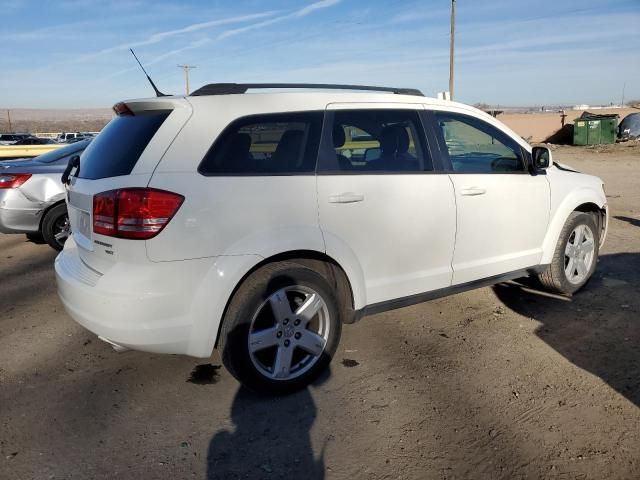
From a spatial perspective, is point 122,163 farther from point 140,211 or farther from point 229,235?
point 229,235

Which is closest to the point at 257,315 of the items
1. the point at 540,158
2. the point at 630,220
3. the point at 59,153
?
the point at 540,158

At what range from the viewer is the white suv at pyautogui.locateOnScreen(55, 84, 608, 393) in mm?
2842

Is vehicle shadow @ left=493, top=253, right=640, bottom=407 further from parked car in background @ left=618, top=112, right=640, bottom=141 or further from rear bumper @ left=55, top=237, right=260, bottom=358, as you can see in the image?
parked car in background @ left=618, top=112, right=640, bottom=141

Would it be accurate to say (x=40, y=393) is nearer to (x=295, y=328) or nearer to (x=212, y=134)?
(x=295, y=328)

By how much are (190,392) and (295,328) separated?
782mm

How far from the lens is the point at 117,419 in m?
3.04

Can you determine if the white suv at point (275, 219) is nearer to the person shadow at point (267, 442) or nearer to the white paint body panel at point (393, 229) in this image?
the white paint body panel at point (393, 229)

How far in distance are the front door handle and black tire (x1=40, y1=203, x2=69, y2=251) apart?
5.09m

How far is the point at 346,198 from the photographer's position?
10.9ft

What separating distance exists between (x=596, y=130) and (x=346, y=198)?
3316cm

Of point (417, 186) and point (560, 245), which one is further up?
point (417, 186)

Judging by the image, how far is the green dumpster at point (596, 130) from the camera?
1232 inches

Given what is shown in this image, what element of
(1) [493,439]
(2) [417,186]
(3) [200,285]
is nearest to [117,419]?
(3) [200,285]

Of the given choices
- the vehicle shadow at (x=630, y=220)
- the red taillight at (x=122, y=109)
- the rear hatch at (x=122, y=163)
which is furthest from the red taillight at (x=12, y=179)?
the vehicle shadow at (x=630, y=220)
